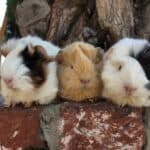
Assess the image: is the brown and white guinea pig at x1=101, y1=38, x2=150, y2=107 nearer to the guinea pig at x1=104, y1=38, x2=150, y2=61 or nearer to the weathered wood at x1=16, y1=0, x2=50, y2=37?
the guinea pig at x1=104, y1=38, x2=150, y2=61

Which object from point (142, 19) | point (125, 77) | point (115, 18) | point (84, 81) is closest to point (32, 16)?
point (115, 18)

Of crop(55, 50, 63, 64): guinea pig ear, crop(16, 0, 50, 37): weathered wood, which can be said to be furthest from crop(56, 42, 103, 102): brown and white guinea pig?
crop(16, 0, 50, 37): weathered wood

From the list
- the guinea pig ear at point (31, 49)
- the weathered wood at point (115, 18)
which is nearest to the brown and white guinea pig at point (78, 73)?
the guinea pig ear at point (31, 49)

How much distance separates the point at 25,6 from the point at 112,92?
64cm

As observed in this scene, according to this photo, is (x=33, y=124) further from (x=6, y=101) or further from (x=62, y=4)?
(x=62, y=4)

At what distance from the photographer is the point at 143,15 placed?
8.07 ft

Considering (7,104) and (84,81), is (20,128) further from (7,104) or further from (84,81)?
(84,81)

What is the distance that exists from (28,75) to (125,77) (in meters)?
0.30

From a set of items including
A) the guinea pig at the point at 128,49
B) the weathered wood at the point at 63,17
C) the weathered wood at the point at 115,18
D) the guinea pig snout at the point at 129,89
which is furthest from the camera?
the weathered wood at the point at 63,17

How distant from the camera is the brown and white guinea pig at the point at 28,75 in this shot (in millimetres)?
1942

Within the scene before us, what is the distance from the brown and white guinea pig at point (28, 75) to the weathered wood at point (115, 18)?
14.4 inches

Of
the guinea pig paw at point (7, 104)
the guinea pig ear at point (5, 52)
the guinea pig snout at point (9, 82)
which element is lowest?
the guinea pig paw at point (7, 104)

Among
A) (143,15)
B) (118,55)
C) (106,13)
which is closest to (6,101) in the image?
(118,55)

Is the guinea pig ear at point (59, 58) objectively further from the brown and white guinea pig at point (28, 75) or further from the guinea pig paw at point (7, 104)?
the guinea pig paw at point (7, 104)
